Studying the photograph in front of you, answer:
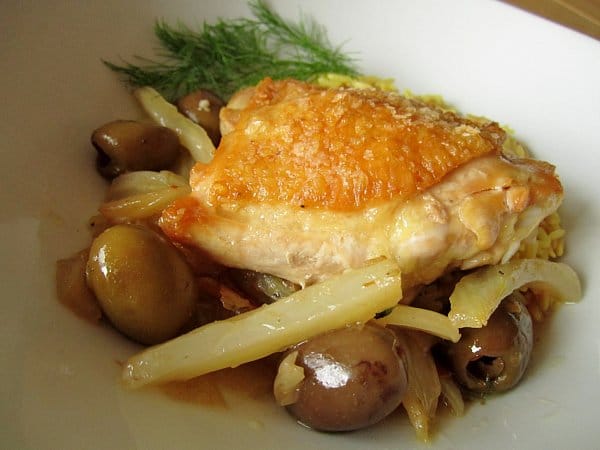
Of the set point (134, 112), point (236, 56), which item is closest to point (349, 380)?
point (134, 112)

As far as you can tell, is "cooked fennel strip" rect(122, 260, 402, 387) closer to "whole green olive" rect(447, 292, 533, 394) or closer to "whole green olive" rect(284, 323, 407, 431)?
"whole green olive" rect(284, 323, 407, 431)

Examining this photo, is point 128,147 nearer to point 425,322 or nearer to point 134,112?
point 134,112

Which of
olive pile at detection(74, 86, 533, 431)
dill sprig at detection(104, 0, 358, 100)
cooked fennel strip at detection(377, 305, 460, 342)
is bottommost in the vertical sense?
olive pile at detection(74, 86, 533, 431)

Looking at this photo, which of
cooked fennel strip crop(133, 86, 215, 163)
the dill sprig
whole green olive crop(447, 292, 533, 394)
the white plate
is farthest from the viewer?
the dill sprig

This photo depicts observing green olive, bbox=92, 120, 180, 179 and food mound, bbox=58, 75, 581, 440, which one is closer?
food mound, bbox=58, 75, 581, 440

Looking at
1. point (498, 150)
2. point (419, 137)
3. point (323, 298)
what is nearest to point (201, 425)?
point (323, 298)

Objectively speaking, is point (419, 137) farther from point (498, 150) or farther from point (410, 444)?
point (410, 444)

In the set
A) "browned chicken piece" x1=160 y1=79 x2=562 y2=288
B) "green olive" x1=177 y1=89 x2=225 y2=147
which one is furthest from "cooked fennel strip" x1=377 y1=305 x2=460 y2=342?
"green olive" x1=177 y1=89 x2=225 y2=147
